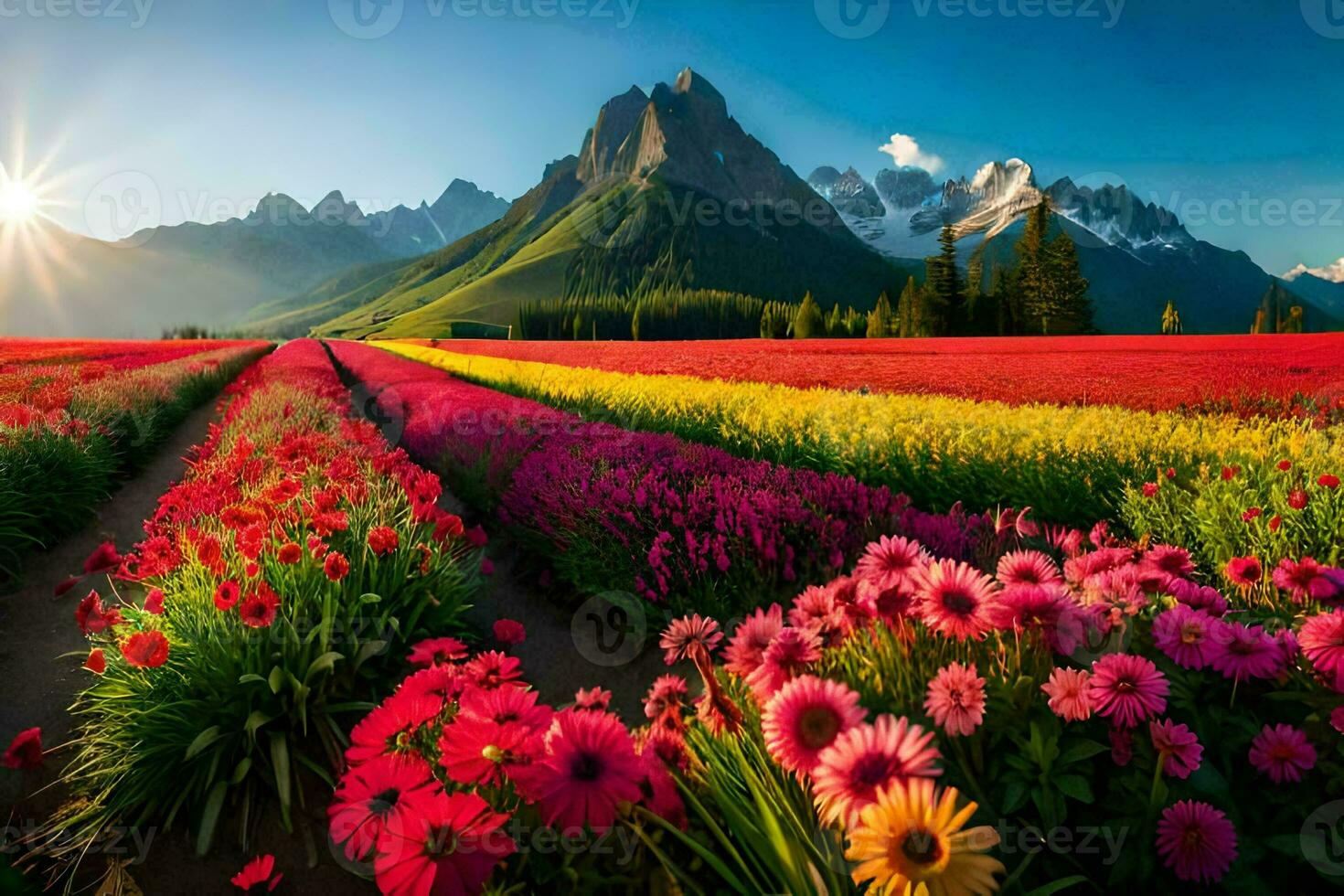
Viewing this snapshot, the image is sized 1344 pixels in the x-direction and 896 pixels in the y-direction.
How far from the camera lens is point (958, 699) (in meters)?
1.31

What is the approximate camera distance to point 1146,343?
16328mm

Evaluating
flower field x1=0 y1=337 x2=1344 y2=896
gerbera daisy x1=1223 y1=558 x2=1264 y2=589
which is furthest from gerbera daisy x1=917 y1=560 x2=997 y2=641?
gerbera daisy x1=1223 y1=558 x2=1264 y2=589

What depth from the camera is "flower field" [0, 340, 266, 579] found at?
18.8 feet

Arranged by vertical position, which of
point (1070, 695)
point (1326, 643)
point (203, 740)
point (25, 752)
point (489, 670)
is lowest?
point (203, 740)

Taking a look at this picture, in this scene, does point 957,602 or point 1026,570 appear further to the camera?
point 1026,570

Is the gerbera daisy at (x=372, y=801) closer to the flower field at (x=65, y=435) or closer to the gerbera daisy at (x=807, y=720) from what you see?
the gerbera daisy at (x=807, y=720)

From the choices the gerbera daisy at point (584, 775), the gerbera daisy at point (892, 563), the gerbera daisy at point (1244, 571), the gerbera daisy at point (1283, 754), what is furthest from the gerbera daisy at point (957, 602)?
the gerbera daisy at point (1244, 571)

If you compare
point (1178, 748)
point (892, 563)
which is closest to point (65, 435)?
point (892, 563)

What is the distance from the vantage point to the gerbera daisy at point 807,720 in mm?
1142

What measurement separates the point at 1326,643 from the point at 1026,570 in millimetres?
608

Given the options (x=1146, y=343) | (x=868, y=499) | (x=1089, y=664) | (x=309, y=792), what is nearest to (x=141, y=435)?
(x=309, y=792)

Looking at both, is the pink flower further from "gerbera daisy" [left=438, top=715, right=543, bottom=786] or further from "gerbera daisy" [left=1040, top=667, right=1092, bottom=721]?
"gerbera daisy" [left=1040, top=667, right=1092, bottom=721]

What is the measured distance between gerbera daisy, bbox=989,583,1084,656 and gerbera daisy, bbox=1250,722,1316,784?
0.40 m

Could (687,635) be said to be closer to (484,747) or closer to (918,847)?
(484,747)
